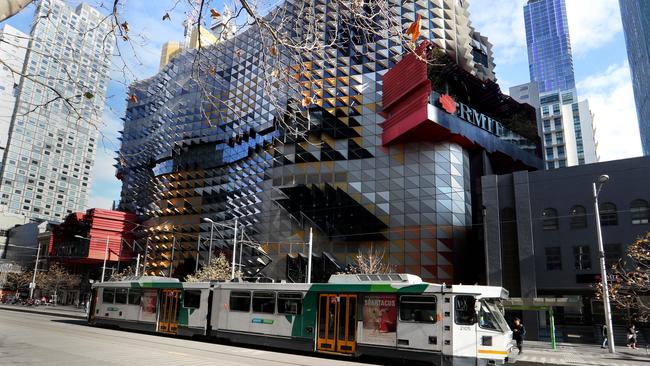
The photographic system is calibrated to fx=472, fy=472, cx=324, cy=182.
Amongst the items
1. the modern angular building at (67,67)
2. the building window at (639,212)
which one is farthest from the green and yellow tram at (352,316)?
the building window at (639,212)

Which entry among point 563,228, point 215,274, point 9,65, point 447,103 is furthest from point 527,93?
point 9,65

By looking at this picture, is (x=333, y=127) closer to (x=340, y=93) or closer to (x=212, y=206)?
(x=340, y=93)

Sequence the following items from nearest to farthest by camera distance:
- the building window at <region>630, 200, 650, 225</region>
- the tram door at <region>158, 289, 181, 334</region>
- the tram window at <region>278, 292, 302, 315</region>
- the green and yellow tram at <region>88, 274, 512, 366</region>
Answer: the green and yellow tram at <region>88, 274, 512, 366</region> → the tram window at <region>278, 292, 302, 315</region> → the tram door at <region>158, 289, 181, 334</region> → the building window at <region>630, 200, 650, 225</region>

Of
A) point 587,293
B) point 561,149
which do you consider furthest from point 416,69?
point 561,149

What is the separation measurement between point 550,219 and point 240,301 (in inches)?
1104

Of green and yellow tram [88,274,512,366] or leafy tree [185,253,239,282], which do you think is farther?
leafy tree [185,253,239,282]

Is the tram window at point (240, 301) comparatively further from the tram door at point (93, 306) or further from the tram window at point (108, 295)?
the tram door at point (93, 306)

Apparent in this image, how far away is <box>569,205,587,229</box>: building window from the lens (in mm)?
37781

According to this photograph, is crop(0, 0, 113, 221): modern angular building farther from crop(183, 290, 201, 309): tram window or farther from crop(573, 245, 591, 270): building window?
crop(573, 245, 591, 270): building window

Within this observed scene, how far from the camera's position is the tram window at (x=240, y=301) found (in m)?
22.2

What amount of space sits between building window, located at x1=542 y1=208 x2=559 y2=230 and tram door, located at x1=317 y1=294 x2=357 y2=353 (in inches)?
1041

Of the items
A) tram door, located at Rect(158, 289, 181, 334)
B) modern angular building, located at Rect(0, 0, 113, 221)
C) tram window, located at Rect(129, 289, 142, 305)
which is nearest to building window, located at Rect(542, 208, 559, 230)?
tram door, located at Rect(158, 289, 181, 334)

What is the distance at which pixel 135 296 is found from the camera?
2802 centimetres

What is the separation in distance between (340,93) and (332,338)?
4180 cm
